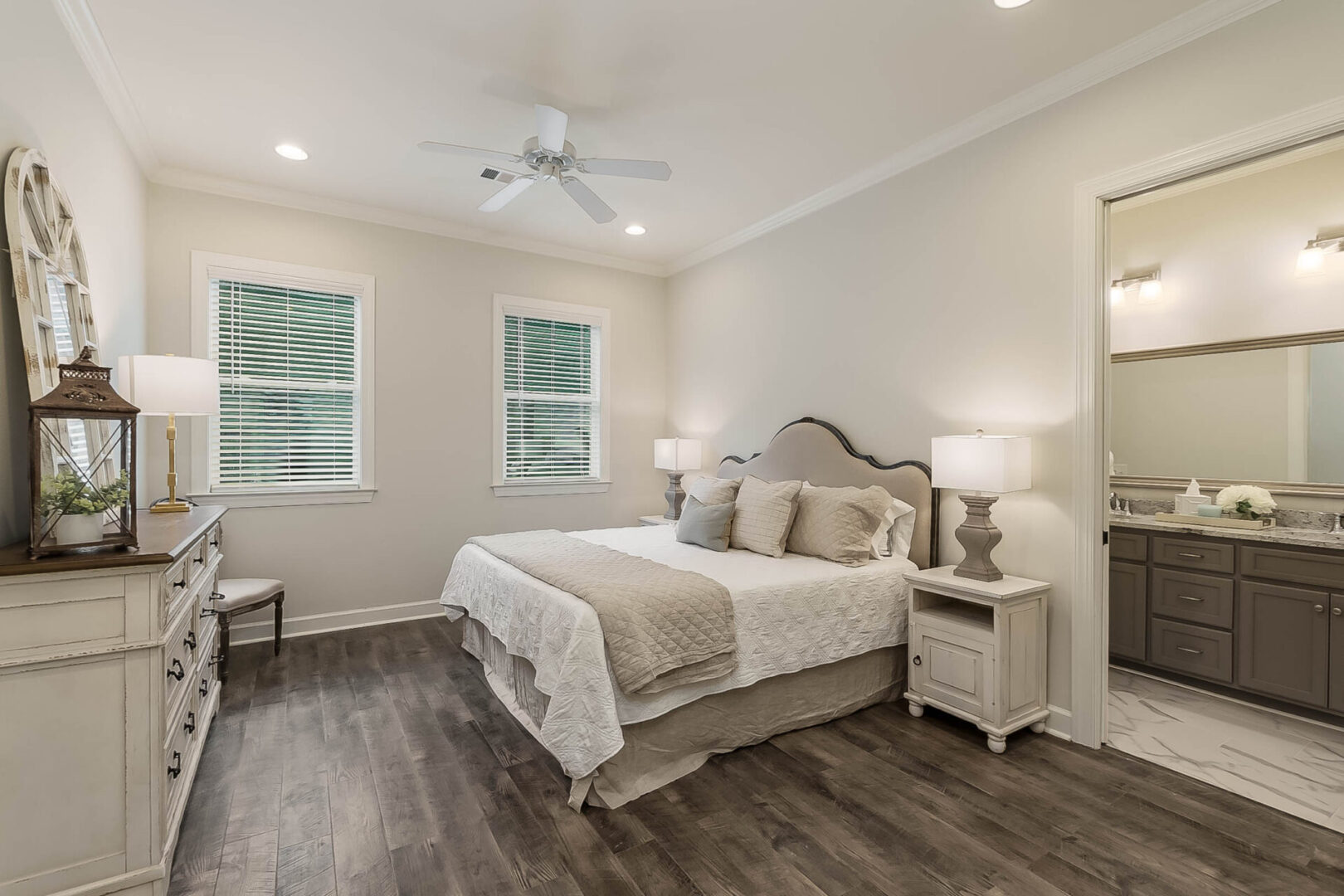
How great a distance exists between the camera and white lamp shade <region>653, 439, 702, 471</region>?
502 cm

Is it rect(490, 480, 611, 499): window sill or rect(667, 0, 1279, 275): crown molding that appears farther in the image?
rect(490, 480, 611, 499): window sill

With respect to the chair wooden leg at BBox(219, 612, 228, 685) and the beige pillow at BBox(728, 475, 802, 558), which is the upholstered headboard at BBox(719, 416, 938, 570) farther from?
the chair wooden leg at BBox(219, 612, 228, 685)

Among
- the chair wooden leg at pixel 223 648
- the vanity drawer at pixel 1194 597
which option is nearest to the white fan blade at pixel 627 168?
the chair wooden leg at pixel 223 648

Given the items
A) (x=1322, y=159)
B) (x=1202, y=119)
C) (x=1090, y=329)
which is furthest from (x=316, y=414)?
(x=1322, y=159)

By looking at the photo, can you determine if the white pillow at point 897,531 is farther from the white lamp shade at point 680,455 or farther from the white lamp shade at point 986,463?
the white lamp shade at point 680,455

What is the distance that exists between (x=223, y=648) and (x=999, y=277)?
4354mm

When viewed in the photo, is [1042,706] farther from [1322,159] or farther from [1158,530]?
[1322,159]

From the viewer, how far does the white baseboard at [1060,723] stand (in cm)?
271

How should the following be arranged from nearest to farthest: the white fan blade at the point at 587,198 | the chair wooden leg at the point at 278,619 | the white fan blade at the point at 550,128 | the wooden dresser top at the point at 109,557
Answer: the wooden dresser top at the point at 109,557
the white fan blade at the point at 550,128
the white fan blade at the point at 587,198
the chair wooden leg at the point at 278,619

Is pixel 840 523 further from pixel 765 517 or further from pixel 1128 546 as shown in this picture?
pixel 1128 546

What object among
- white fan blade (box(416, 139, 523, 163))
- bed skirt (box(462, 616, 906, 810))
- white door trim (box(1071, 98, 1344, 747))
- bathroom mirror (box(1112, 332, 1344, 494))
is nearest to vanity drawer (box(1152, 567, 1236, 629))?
bathroom mirror (box(1112, 332, 1344, 494))

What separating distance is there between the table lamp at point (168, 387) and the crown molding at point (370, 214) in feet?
4.94

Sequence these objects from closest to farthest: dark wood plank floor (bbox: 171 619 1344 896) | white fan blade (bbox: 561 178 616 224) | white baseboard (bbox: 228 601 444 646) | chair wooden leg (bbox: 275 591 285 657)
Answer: dark wood plank floor (bbox: 171 619 1344 896)
white fan blade (bbox: 561 178 616 224)
chair wooden leg (bbox: 275 591 285 657)
white baseboard (bbox: 228 601 444 646)

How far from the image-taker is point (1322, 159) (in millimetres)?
3219
